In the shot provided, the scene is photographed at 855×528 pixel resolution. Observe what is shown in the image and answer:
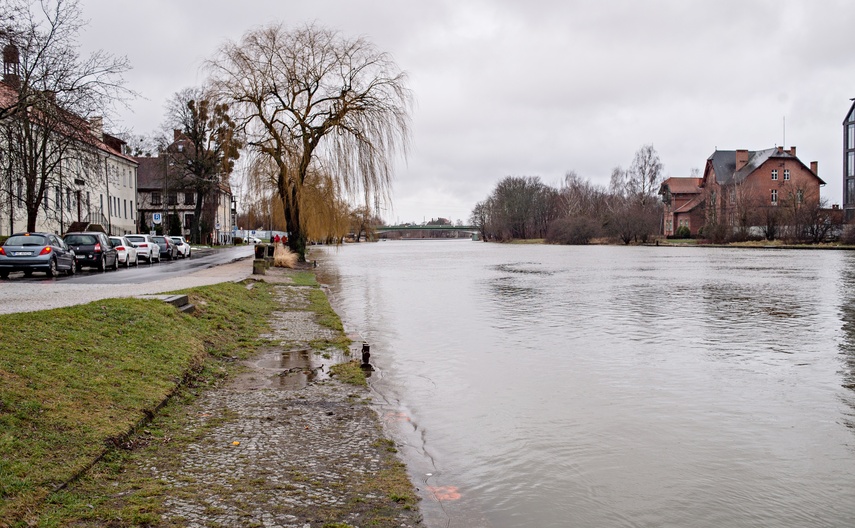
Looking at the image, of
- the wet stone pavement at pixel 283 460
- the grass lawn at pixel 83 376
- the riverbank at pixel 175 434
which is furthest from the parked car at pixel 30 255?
the wet stone pavement at pixel 283 460

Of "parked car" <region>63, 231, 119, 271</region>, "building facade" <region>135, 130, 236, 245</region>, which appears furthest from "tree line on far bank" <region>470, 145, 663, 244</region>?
"parked car" <region>63, 231, 119, 271</region>

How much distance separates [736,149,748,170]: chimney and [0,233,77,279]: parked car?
3909 inches

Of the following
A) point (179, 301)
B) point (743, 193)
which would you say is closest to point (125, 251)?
point (179, 301)

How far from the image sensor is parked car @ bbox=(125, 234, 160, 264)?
133 ft

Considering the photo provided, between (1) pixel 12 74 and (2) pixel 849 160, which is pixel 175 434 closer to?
(1) pixel 12 74

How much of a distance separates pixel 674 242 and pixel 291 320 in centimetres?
9136

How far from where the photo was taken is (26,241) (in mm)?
25219

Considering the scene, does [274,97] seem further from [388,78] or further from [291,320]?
[291,320]

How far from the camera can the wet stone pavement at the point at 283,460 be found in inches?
211

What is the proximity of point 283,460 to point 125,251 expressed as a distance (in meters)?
32.1

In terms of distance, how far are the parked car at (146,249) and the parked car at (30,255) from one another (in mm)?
13705

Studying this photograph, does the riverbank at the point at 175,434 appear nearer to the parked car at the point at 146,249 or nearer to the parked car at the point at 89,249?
the parked car at the point at 89,249

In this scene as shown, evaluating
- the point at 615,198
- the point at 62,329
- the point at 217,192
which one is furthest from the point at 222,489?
the point at 615,198

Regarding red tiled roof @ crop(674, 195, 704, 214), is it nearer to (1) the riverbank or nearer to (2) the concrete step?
(2) the concrete step
